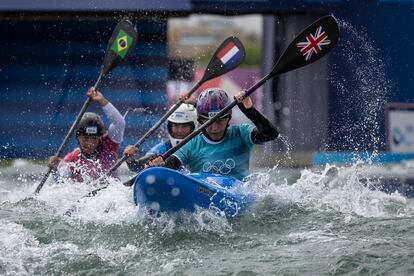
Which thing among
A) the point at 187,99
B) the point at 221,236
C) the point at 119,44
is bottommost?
the point at 221,236

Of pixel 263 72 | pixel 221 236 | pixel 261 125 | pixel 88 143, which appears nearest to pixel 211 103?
pixel 261 125

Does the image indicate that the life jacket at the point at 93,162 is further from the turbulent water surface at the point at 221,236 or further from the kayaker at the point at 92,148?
the turbulent water surface at the point at 221,236

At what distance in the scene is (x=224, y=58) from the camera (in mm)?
10000

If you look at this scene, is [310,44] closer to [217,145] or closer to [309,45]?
[309,45]

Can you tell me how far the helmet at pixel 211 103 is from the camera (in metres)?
8.42

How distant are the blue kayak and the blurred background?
5.97 meters

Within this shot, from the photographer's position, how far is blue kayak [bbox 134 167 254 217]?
7.42 meters

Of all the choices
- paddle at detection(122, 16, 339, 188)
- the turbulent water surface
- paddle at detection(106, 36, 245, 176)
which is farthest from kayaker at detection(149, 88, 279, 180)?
paddle at detection(106, 36, 245, 176)

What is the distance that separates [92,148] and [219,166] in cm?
207

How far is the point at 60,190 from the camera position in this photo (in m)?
9.84

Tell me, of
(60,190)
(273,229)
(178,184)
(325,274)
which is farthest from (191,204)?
(60,190)

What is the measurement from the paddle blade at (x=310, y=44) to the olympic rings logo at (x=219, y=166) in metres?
1.02

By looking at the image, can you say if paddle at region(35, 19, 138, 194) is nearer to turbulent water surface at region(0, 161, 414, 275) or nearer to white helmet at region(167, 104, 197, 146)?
white helmet at region(167, 104, 197, 146)

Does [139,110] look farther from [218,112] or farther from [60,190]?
[218,112]
